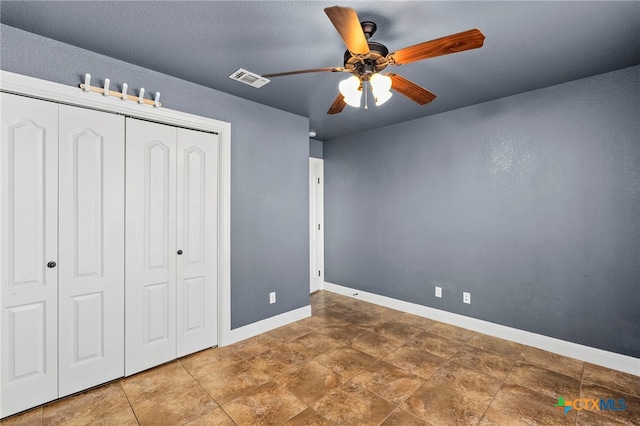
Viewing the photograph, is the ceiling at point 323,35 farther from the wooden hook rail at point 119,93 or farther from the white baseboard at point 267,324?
the white baseboard at point 267,324

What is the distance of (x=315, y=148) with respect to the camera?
5191 millimetres

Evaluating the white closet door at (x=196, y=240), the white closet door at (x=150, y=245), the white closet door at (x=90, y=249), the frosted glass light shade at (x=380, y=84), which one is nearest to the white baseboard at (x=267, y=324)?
the white closet door at (x=196, y=240)

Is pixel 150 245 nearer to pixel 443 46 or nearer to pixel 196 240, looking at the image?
pixel 196 240

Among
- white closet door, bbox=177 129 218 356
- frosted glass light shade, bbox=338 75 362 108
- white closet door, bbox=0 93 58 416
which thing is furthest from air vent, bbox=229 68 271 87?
white closet door, bbox=0 93 58 416

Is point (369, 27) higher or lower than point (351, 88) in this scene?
higher

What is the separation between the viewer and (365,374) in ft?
8.34

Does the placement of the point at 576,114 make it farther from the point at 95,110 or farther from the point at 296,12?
the point at 95,110

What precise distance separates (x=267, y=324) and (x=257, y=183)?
162 centimetres

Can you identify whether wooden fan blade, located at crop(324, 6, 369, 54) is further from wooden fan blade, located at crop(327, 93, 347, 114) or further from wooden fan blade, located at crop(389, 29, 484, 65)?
wooden fan blade, located at crop(327, 93, 347, 114)

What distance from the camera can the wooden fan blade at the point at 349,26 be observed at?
4.38 ft

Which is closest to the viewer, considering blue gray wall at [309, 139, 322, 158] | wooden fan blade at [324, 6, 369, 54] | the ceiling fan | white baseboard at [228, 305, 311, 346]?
wooden fan blade at [324, 6, 369, 54]

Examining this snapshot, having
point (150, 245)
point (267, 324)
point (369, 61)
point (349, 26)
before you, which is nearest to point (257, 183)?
point (150, 245)

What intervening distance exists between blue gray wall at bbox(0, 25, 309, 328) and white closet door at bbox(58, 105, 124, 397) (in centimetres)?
39

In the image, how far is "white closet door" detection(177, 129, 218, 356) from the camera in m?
2.83
